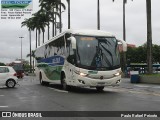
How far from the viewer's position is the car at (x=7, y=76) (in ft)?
90.6

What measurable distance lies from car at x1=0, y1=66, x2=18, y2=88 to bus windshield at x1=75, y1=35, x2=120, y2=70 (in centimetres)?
805

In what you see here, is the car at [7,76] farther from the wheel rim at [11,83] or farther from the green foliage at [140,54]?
the green foliage at [140,54]

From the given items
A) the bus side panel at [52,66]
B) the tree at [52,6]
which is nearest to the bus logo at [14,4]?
the bus side panel at [52,66]

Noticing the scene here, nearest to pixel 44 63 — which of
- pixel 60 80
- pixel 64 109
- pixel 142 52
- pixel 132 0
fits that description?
pixel 60 80

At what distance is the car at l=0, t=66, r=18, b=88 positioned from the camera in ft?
90.6

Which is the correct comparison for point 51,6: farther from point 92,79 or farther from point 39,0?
point 92,79

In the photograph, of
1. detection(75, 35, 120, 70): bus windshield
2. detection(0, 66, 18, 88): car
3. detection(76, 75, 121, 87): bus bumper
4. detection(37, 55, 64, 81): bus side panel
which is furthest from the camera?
detection(0, 66, 18, 88): car

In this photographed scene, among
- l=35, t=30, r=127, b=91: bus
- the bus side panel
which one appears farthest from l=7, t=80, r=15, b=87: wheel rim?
l=35, t=30, r=127, b=91: bus

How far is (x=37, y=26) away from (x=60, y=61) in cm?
7786

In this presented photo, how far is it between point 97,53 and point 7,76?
8.82 metres

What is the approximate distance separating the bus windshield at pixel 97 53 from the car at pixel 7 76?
8.05 meters

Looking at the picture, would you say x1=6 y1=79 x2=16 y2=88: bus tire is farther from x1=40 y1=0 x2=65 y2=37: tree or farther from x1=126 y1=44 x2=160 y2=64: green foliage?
x1=126 y1=44 x2=160 y2=64: green foliage

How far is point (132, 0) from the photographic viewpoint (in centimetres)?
5069

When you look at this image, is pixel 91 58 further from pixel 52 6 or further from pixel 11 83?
pixel 52 6
